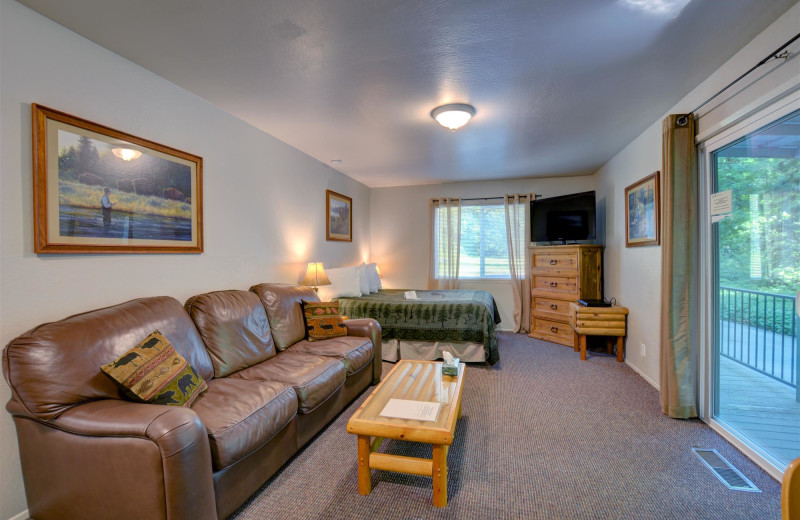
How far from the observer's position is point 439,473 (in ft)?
5.48

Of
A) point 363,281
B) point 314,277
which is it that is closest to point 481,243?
point 363,281

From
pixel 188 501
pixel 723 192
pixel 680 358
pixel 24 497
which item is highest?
pixel 723 192

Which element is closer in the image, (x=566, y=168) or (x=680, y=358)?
(x=680, y=358)

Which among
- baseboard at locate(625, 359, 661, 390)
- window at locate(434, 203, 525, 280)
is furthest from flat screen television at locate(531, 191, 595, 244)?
baseboard at locate(625, 359, 661, 390)

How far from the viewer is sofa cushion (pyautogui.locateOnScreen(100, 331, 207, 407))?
1.54 meters

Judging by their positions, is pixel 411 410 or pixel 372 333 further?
pixel 372 333

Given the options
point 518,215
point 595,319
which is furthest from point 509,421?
point 518,215

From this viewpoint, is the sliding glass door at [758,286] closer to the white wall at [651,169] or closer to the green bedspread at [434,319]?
the white wall at [651,169]

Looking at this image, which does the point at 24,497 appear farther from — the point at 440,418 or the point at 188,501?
the point at 440,418

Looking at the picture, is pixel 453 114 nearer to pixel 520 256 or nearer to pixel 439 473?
pixel 439 473

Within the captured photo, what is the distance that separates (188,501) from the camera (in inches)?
51.0

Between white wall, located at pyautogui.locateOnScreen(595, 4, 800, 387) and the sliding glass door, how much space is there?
0.63ft

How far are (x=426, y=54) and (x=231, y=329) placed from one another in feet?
7.31

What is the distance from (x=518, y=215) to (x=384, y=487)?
4503 millimetres
